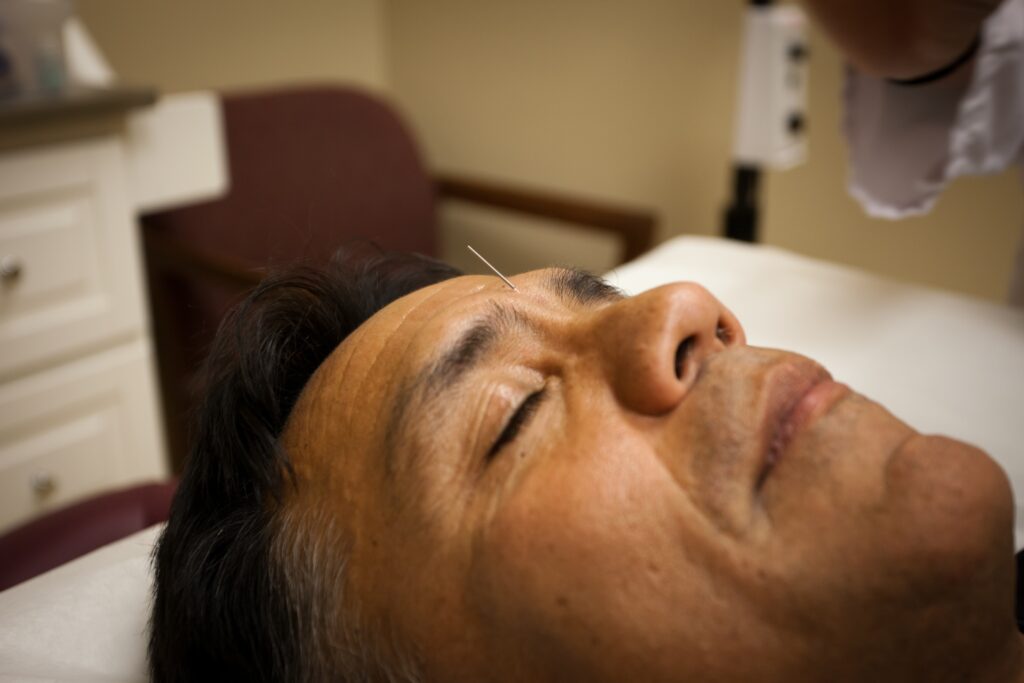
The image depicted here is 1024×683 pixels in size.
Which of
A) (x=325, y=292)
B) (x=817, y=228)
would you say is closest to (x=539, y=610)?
(x=325, y=292)

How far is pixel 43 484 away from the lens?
161cm

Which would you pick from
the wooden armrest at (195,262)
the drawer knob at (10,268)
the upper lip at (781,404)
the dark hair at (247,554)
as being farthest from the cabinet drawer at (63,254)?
the upper lip at (781,404)

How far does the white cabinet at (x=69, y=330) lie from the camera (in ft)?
4.75

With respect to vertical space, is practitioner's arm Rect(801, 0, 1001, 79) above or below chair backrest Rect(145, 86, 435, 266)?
above

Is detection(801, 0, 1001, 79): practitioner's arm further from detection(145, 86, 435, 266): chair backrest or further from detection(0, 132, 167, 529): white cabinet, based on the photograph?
detection(145, 86, 435, 266): chair backrest

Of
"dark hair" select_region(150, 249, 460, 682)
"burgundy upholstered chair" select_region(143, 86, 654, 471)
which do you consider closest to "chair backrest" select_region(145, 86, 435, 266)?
"burgundy upholstered chair" select_region(143, 86, 654, 471)

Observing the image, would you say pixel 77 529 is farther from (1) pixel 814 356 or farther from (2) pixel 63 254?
(1) pixel 814 356

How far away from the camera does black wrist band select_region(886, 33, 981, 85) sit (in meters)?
1.27

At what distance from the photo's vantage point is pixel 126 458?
174 centimetres

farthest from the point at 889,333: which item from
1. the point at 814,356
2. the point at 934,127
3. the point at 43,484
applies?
the point at 43,484

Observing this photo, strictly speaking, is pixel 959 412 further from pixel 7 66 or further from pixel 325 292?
pixel 7 66

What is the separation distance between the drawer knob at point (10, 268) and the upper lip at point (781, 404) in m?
1.22

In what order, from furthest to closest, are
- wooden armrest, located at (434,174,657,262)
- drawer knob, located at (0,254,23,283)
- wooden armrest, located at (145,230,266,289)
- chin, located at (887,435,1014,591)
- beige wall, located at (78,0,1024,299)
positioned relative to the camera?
wooden armrest, located at (434,174,657,262) → beige wall, located at (78,0,1024,299) → wooden armrest, located at (145,230,266,289) → drawer knob, located at (0,254,23,283) → chin, located at (887,435,1014,591)

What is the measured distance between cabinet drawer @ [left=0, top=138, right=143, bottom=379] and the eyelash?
105 centimetres
